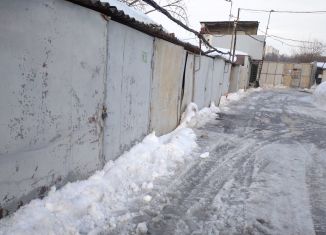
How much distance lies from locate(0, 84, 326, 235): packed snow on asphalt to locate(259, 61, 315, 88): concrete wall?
3495cm

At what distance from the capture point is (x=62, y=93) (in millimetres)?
3744

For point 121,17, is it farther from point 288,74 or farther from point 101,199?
point 288,74

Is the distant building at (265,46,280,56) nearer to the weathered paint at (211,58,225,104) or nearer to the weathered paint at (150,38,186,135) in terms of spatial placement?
the weathered paint at (211,58,225,104)

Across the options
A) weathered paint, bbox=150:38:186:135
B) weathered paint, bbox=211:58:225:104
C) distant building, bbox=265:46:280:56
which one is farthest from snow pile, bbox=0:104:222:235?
distant building, bbox=265:46:280:56

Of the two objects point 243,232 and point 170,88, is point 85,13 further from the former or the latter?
point 170,88

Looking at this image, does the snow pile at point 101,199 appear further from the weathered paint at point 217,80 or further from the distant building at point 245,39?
the distant building at point 245,39

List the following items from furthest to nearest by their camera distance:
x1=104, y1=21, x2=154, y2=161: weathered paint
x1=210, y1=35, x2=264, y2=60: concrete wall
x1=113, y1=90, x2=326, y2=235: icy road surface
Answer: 1. x1=210, y1=35, x2=264, y2=60: concrete wall
2. x1=104, y1=21, x2=154, y2=161: weathered paint
3. x1=113, y1=90, x2=326, y2=235: icy road surface

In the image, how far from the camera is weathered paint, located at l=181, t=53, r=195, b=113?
31.5ft

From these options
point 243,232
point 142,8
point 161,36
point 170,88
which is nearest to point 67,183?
point 243,232

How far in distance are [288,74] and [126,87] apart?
38.6 m

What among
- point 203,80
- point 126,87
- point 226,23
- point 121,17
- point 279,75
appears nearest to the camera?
point 121,17

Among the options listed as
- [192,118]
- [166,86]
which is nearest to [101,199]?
[166,86]

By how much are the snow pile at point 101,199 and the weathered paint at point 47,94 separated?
0.54ft

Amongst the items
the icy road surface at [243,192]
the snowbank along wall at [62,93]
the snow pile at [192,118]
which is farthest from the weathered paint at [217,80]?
the snowbank along wall at [62,93]
